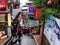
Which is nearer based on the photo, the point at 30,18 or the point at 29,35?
the point at 30,18

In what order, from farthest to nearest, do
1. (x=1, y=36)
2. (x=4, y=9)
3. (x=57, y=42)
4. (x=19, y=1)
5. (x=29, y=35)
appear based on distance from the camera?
(x=19, y=1), (x=29, y=35), (x=4, y=9), (x=1, y=36), (x=57, y=42)

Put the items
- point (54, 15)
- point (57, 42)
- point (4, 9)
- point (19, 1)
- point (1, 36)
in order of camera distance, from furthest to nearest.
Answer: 1. point (19, 1)
2. point (4, 9)
3. point (1, 36)
4. point (54, 15)
5. point (57, 42)

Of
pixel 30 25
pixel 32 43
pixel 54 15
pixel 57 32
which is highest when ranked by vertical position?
pixel 54 15

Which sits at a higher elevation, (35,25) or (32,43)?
(35,25)

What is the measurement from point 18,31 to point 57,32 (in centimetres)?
454

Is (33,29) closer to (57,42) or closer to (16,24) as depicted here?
(16,24)

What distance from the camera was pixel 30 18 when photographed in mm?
7465

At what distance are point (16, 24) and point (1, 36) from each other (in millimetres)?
2178

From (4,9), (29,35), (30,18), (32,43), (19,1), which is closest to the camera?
(4,9)

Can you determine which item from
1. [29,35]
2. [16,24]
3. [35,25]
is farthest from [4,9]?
[29,35]

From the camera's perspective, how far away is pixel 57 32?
291cm

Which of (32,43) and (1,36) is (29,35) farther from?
(1,36)

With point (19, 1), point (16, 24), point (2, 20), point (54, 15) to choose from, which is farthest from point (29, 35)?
point (54, 15)

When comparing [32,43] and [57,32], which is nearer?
[57,32]
